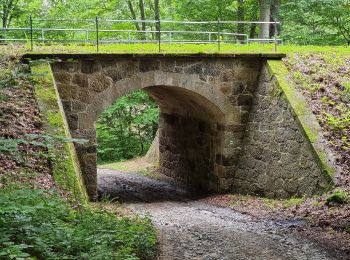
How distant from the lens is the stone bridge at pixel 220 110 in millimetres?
10586

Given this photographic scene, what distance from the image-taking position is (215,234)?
25.5 feet

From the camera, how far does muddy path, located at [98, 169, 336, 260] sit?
262 inches

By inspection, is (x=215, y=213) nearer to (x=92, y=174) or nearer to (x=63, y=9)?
(x=92, y=174)

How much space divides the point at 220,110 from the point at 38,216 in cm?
731

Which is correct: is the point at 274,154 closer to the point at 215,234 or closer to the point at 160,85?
the point at 160,85

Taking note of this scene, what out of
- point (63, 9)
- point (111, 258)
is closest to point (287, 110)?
point (111, 258)

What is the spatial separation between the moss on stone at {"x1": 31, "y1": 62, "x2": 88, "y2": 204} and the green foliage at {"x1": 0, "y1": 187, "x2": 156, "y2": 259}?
1.32 metres

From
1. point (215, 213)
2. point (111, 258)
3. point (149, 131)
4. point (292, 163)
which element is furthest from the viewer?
point (149, 131)

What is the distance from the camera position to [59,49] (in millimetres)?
10859

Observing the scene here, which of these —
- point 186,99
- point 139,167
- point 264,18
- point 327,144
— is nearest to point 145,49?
point 186,99

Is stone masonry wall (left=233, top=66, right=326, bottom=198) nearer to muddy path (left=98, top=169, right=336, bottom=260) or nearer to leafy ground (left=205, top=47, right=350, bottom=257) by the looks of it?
leafy ground (left=205, top=47, right=350, bottom=257)

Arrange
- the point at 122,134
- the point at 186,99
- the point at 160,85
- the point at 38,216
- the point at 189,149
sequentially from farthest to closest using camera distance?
the point at 122,134 → the point at 189,149 → the point at 186,99 → the point at 160,85 → the point at 38,216

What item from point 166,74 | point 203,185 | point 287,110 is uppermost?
point 166,74

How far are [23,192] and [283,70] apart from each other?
8215 millimetres
